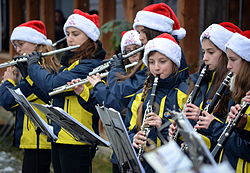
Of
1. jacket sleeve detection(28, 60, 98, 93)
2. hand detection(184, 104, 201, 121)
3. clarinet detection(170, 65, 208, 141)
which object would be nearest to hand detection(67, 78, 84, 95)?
jacket sleeve detection(28, 60, 98, 93)

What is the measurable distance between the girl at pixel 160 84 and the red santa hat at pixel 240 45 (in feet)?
1.39

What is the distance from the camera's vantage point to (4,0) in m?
13.3

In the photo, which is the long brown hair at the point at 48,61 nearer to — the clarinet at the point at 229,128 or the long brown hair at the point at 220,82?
the long brown hair at the point at 220,82

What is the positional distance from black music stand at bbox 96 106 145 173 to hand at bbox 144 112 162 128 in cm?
24

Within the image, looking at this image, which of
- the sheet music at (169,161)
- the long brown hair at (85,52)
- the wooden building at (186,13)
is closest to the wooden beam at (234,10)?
the wooden building at (186,13)

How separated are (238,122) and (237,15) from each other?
14.2 ft

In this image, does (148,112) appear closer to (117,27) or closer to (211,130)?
(211,130)

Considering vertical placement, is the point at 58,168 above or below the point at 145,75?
below

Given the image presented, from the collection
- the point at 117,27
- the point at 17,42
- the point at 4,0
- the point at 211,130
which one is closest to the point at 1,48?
the point at 4,0

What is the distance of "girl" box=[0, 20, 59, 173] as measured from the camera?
4.73 meters

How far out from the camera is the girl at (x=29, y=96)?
473 cm

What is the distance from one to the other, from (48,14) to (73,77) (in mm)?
5404

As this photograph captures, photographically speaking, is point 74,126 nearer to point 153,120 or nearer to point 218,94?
point 153,120

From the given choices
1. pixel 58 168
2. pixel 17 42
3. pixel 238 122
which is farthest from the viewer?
pixel 17 42
